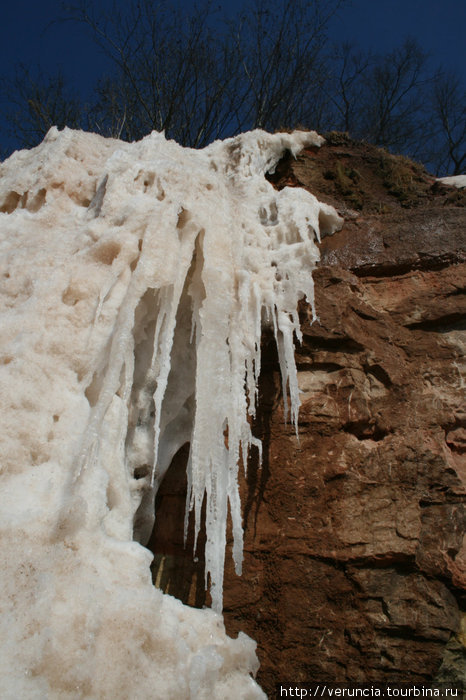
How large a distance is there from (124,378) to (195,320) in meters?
0.51

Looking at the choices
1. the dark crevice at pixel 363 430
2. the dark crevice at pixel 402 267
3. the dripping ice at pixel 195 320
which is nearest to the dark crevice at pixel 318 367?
the dripping ice at pixel 195 320

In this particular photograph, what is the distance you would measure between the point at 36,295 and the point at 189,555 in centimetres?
151

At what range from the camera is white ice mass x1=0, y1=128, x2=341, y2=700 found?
1389mm

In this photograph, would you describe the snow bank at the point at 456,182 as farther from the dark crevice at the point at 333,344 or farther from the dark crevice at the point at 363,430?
the dark crevice at the point at 363,430

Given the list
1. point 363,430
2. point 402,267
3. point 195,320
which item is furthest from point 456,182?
point 195,320

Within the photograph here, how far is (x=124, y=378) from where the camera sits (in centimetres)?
217

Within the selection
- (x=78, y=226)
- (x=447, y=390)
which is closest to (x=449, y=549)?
(x=447, y=390)

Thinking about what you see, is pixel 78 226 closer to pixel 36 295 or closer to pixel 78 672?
pixel 36 295

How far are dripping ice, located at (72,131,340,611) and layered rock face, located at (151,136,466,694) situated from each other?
0.18m

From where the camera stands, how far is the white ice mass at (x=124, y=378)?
1.39m

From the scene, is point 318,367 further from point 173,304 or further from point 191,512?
point 191,512

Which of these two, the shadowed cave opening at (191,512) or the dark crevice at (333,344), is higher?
the dark crevice at (333,344)

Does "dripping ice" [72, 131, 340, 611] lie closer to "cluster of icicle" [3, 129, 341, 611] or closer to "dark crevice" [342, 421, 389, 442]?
"cluster of icicle" [3, 129, 341, 611]

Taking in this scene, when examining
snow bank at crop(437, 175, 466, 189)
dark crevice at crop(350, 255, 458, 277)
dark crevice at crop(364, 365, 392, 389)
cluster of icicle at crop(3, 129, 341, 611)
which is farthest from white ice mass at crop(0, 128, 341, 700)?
snow bank at crop(437, 175, 466, 189)
